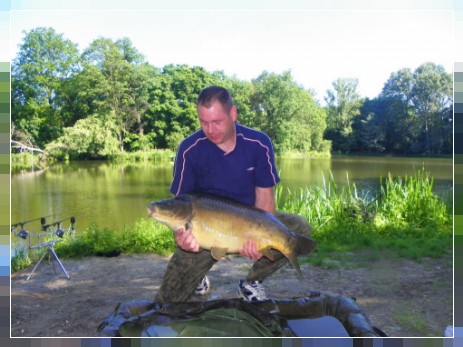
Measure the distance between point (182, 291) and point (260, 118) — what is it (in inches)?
241

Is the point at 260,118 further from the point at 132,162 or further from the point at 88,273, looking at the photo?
the point at 88,273

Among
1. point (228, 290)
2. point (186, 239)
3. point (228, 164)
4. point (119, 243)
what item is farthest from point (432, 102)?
point (186, 239)

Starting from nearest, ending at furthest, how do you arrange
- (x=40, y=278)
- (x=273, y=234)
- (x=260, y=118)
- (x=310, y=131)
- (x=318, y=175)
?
(x=273, y=234) < (x=40, y=278) < (x=260, y=118) < (x=310, y=131) < (x=318, y=175)

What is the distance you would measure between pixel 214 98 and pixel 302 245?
2.18ft

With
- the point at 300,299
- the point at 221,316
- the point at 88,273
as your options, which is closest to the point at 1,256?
the point at 221,316

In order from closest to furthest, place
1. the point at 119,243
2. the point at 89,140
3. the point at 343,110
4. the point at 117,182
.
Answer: the point at 119,243 < the point at 89,140 < the point at 343,110 < the point at 117,182

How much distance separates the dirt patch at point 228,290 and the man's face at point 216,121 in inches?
33.0

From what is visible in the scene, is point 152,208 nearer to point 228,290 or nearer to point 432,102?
point 228,290

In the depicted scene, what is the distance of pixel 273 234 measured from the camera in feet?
4.91

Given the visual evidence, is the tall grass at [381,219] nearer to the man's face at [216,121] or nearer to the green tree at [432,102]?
the green tree at [432,102]

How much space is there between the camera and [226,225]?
146cm

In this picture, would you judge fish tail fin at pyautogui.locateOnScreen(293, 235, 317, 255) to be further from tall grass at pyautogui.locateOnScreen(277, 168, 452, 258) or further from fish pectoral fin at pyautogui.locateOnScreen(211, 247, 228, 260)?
tall grass at pyautogui.locateOnScreen(277, 168, 452, 258)

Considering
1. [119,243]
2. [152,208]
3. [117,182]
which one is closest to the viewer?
[152,208]

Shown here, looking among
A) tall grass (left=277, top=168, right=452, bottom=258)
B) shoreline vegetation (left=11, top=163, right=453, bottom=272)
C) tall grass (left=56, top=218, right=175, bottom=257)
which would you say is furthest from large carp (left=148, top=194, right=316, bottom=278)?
tall grass (left=56, top=218, right=175, bottom=257)
